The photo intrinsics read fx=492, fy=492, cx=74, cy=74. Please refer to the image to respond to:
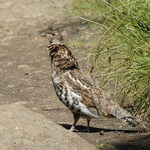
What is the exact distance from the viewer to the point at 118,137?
20.4 feet

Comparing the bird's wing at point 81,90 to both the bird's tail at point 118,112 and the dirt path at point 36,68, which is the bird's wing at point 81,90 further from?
the dirt path at point 36,68

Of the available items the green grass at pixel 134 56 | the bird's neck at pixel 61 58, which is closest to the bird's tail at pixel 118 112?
the green grass at pixel 134 56

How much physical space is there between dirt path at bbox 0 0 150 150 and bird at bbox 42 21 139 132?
0.93 feet

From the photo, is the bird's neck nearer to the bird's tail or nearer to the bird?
the bird

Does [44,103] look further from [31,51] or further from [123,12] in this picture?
[31,51]

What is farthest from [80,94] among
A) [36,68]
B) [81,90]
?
[36,68]

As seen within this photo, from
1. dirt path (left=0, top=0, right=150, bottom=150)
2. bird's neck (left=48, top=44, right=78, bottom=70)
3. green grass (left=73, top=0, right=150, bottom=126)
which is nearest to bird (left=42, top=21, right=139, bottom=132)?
bird's neck (left=48, top=44, right=78, bottom=70)

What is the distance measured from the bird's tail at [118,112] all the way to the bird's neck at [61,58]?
67 cm

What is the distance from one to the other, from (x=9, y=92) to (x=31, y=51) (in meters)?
3.35

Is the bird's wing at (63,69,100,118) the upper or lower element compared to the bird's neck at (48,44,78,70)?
lower

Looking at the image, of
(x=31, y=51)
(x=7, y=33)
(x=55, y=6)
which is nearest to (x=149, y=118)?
(x=31, y=51)

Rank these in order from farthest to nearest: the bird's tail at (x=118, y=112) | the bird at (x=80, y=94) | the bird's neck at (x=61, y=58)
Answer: the bird's neck at (x=61, y=58), the bird at (x=80, y=94), the bird's tail at (x=118, y=112)

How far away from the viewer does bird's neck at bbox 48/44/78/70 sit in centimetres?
656

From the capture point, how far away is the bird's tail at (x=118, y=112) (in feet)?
20.1
